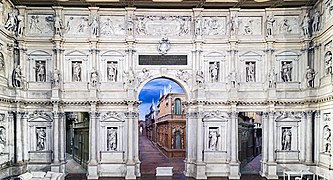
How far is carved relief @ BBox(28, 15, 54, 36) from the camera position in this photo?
22.3 m

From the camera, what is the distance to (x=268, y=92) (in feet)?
72.4

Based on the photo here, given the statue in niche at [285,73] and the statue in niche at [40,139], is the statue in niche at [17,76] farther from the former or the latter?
the statue in niche at [285,73]

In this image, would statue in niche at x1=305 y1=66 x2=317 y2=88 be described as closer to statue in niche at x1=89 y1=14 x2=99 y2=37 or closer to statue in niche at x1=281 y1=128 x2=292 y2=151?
statue in niche at x1=281 y1=128 x2=292 y2=151

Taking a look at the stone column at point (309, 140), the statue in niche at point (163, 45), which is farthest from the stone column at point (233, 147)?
the statue in niche at point (163, 45)

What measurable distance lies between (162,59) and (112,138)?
20.3 ft

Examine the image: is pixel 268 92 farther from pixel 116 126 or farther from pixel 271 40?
pixel 116 126

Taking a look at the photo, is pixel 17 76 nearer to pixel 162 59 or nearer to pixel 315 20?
pixel 162 59

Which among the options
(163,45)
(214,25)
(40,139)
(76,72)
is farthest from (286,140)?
(40,139)

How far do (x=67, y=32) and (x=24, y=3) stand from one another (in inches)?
127

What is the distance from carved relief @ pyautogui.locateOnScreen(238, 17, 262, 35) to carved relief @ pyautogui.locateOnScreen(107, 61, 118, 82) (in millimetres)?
8709

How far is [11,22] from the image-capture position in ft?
68.9

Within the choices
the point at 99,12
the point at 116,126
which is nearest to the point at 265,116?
the point at 116,126

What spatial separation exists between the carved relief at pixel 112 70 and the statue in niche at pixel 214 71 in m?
6.33

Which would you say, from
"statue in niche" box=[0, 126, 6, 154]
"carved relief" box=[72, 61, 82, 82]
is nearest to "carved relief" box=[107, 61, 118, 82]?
"carved relief" box=[72, 61, 82, 82]
